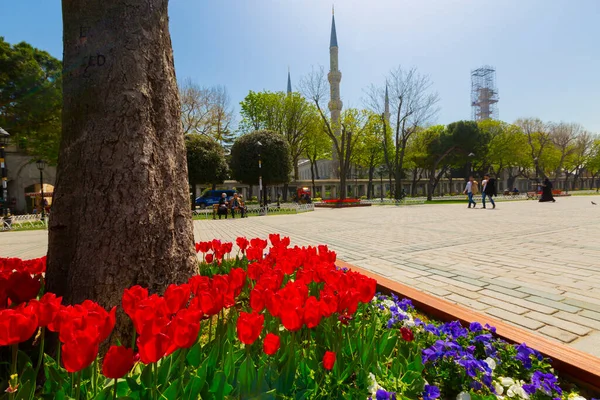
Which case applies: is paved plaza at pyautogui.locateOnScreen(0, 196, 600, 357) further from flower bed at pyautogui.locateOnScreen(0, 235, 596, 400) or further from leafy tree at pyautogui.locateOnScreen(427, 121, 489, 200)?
leafy tree at pyautogui.locateOnScreen(427, 121, 489, 200)

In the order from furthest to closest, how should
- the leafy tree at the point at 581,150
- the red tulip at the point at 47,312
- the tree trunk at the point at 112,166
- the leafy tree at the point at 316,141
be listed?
the leafy tree at the point at 581,150 < the leafy tree at the point at 316,141 < the tree trunk at the point at 112,166 < the red tulip at the point at 47,312

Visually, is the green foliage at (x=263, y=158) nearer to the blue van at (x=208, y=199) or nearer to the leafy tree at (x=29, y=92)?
the blue van at (x=208, y=199)

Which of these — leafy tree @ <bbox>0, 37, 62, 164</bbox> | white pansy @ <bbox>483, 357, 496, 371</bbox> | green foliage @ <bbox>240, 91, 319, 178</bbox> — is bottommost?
white pansy @ <bbox>483, 357, 496, 371</bbox>

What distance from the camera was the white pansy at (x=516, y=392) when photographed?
59.0 inches

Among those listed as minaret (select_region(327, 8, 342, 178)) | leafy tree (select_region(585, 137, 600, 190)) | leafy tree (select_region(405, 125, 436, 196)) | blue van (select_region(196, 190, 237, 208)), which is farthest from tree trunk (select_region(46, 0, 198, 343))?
leafy tree (select_region(585, 137, 600, 190))

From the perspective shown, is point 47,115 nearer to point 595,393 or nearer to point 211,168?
point 211,168

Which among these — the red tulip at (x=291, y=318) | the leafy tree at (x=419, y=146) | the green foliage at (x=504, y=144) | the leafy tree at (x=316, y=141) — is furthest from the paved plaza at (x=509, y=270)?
the green foliage at (x=504, y=144)

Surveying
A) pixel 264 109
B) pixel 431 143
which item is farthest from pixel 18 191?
pixel 431 143

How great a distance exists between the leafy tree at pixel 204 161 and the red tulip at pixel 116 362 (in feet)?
84.2

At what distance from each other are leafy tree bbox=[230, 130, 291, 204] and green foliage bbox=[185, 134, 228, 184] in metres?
1.46

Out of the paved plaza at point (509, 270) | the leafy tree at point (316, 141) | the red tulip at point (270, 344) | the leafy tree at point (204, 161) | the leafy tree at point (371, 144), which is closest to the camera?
the red tulip at point (270, 344)

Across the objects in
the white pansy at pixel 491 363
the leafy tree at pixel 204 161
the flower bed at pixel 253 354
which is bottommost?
the white pansy at pixel 491 363

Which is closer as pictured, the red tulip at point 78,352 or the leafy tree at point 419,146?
the red tulip at point 78,352

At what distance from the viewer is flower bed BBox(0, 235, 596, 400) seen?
3.73ft
